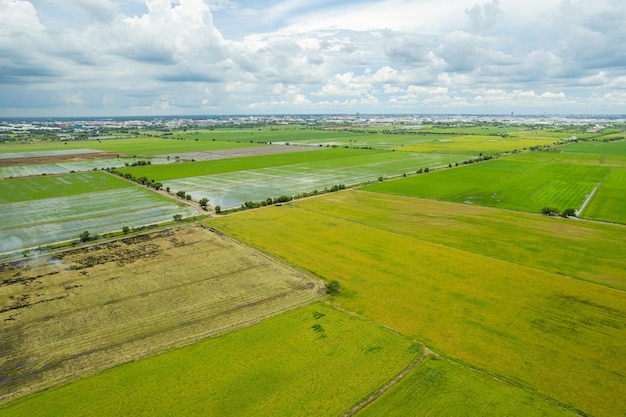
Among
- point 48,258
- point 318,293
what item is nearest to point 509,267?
point 318,293

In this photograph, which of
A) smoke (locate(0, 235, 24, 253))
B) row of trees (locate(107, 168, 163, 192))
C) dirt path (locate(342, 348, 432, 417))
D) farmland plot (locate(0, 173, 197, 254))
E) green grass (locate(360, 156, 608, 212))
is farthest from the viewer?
row of trees (locate(107, 168, 163, 192))

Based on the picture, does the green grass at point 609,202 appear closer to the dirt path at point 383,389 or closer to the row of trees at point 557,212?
the row of trees at point 557,212

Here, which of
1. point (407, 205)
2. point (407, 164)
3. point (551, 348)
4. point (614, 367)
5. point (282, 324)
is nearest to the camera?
point (614, 367)

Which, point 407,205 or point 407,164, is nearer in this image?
point 407,205

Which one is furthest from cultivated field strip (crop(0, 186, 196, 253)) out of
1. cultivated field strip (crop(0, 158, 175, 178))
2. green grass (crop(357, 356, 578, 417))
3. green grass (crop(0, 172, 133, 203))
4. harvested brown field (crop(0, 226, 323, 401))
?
green grass (crop(357, 356, 578, 417))

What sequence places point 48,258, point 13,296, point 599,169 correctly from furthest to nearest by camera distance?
point 599,169 → point 48,258 → point 13,296

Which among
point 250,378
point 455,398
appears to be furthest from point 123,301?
point 455,398

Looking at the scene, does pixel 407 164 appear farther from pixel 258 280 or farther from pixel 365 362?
pixel 365 362

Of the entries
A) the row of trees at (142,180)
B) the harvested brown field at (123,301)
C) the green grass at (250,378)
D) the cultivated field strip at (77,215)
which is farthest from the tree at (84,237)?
the row of trees at (142,180)

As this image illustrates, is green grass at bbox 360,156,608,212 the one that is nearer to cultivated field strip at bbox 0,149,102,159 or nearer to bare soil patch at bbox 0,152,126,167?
bare soil patch at bbox 0,152,126,167
